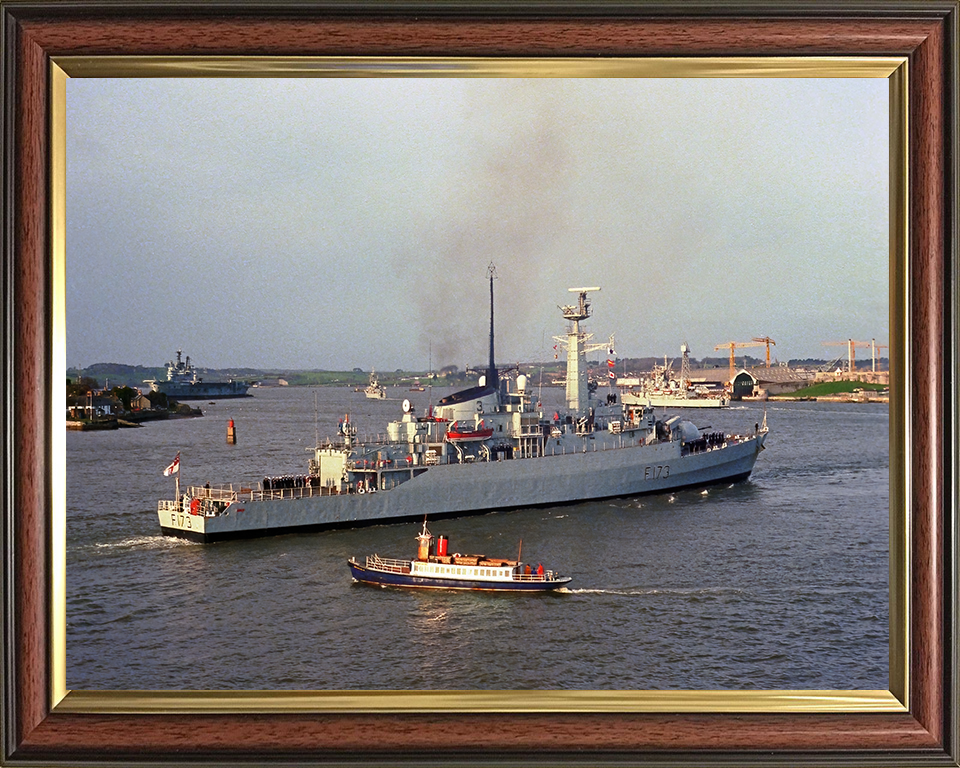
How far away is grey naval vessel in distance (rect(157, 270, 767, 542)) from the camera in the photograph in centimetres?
322

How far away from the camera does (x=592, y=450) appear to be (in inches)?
204

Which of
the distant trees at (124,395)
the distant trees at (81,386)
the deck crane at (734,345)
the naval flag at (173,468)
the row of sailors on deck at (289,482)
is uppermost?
the deck crane at (734,345)

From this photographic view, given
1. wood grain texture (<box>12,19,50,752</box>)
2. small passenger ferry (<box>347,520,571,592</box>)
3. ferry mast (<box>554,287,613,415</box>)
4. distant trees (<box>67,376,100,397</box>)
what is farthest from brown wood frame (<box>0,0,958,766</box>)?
ferry mast (<box>554,287,613,415</box>)

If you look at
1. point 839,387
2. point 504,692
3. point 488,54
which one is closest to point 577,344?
point 839,387

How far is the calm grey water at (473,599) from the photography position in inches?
99.7

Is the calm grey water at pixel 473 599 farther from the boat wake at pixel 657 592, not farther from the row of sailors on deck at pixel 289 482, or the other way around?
the row of sailors on deck at pixel 289 482

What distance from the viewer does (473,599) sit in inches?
115

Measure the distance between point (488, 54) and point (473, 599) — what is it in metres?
2.01

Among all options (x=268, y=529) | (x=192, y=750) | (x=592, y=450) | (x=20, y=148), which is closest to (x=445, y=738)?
(x=192, y=750)

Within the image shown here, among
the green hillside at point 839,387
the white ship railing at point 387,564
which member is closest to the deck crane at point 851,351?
the green hillside at point 839,387

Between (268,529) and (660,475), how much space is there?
2280mm

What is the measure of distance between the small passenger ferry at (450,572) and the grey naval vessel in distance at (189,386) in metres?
0.84

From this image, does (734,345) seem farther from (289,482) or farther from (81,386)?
(81,386)

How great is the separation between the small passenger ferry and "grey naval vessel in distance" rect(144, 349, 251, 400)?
0.84 meters
